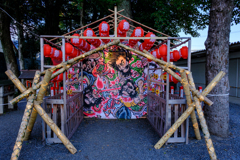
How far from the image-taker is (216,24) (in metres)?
4.06

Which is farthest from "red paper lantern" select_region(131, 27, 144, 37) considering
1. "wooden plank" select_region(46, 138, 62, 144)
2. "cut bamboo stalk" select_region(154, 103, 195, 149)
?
"wooden plank" select_region(46, 138, 62, 144)

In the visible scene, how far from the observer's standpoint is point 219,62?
156 inches

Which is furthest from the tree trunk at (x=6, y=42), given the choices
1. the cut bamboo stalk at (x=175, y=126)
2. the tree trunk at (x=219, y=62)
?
the tree trunk at (x=219, y=62)

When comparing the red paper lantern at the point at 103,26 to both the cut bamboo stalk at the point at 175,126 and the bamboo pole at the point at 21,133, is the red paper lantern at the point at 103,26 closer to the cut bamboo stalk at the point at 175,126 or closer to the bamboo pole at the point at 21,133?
the bamboo pole at the point at 21,133

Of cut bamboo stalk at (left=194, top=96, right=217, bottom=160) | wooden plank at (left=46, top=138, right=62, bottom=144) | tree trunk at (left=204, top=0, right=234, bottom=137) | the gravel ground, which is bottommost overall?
the gravel ground

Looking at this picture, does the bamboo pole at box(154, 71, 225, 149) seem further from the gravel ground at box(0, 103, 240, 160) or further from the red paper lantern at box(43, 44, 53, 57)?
the red paper lantern at box(43, 44, 53, 57)

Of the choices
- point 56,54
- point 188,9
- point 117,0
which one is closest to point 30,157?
point 56,54

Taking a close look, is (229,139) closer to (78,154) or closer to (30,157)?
(78,154)

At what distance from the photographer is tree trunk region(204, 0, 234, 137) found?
3939 millimetres

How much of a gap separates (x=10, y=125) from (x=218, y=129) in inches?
270

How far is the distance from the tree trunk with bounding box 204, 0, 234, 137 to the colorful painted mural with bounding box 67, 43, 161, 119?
2388 mm

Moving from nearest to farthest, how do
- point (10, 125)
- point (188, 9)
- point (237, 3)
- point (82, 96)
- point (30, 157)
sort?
point (30, 157) → point (10, 125) → point (82, 96) → point (237, 3) → point (188, 9)

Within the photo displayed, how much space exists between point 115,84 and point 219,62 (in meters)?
3.55

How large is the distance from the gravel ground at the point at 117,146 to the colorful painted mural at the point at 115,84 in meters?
0.98
